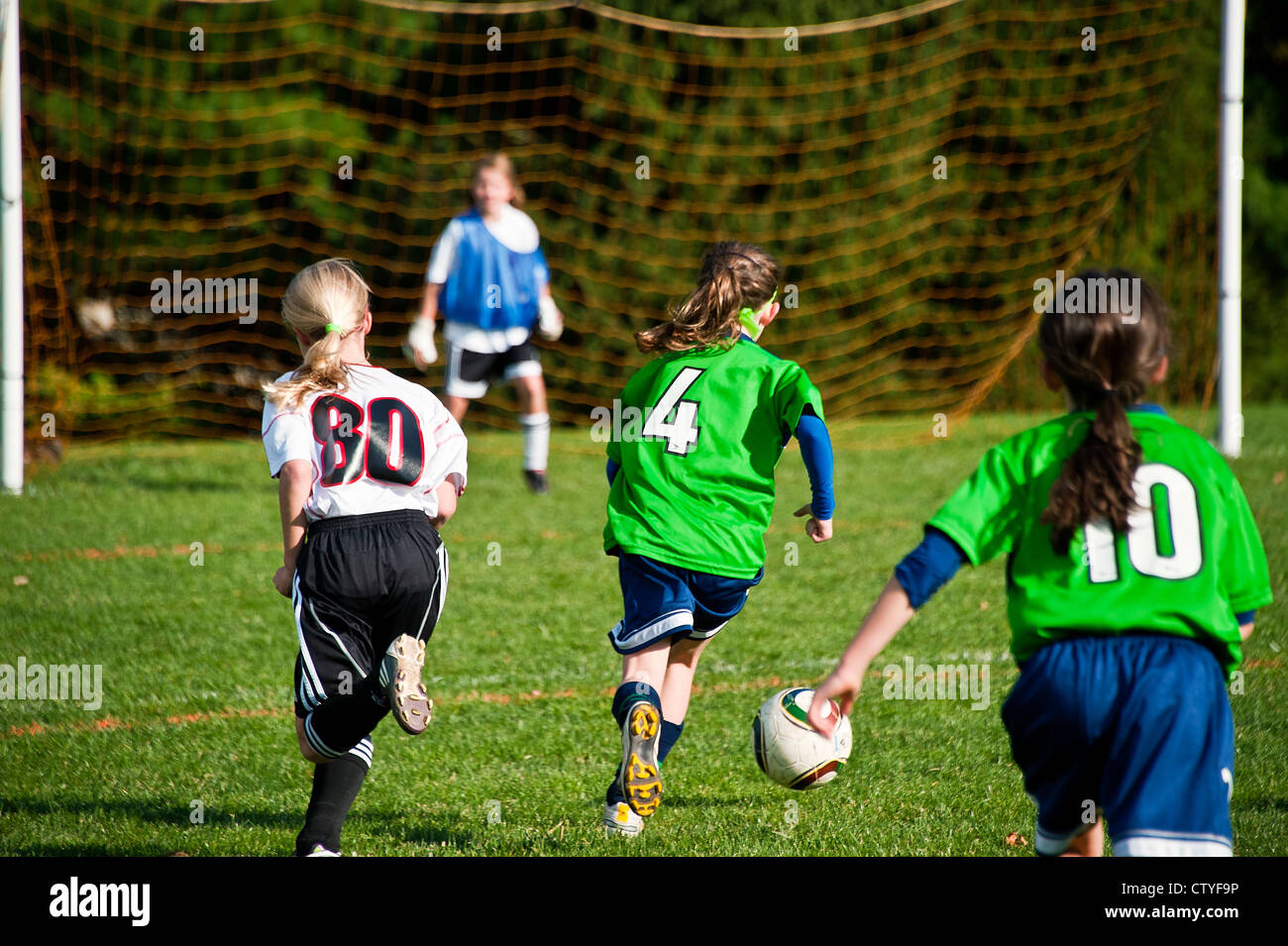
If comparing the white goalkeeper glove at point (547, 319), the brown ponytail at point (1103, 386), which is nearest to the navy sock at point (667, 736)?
the brown ponytail at point (1103, 386)

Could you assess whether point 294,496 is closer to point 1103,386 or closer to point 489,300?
point 1103,386

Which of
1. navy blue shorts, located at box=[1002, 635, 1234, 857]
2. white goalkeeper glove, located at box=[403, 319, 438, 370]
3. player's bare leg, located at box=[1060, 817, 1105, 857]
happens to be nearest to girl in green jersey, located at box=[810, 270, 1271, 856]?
navy blue shorts, located at box=[1002, 635, 1234, 857]

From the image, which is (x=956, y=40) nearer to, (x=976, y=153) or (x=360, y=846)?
(x=976, y=153)

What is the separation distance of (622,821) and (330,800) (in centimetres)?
79

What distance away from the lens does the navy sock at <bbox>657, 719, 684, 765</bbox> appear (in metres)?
3.78

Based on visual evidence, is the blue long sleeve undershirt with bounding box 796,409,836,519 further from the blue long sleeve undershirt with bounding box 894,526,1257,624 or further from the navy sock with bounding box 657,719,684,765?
the blue long sleeve undershirt with bounding box 894,526,1257,624

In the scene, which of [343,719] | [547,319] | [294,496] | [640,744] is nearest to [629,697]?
[640,744]

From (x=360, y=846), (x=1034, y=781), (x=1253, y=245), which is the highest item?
(x=1253, y=245)

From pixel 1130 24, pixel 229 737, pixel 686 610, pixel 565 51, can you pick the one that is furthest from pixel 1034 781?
pixel 1130 24

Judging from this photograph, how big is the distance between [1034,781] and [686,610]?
1.29 m

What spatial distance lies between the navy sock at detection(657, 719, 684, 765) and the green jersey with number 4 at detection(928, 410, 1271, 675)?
4.92 ft

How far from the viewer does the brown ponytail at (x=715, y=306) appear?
375 cm

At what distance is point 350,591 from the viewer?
3.25 meters

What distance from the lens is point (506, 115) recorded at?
14.3 m
